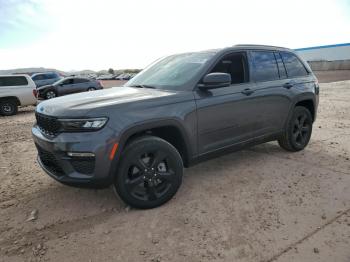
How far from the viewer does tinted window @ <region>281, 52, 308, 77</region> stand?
5090 mm

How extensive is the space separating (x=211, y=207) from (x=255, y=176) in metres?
1.12

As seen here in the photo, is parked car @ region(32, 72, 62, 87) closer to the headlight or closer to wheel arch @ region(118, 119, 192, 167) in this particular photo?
wheel arch @ region(118, 119, 192, 167)

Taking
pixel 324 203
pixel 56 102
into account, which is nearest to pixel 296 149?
pixel 324 203

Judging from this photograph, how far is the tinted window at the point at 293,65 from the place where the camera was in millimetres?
5090

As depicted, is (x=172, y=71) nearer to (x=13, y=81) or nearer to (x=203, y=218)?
(x=203, y=218)

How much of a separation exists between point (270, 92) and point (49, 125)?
3090 millimetres

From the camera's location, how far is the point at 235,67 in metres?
4.36

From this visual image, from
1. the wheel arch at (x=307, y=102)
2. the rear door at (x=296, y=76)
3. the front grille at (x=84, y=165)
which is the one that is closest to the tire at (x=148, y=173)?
the front grille at (x=84, y=165)

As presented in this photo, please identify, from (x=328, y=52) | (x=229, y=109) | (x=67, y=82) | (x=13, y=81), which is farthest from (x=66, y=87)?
(x=328, y=52)

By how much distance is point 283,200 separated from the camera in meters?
3.59

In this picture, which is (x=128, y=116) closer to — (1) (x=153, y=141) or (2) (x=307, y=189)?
(1) (x=153, y=141)

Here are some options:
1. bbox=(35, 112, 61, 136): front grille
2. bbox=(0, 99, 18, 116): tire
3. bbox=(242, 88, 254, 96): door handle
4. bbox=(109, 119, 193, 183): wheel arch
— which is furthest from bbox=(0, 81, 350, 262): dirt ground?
bbox=(0, 99, 18, 116): tire

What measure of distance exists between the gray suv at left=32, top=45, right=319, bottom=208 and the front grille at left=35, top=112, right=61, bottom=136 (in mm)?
11

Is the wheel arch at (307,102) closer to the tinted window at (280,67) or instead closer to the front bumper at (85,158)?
the tinted window at (280,67)
